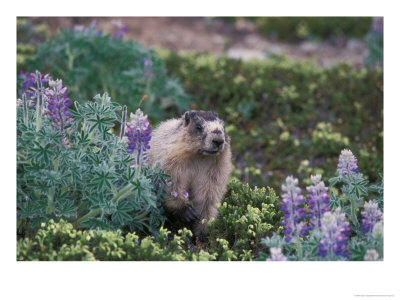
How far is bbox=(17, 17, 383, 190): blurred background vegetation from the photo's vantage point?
Answer: 24.4 feet

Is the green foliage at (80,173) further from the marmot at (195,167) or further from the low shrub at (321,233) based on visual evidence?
the low shrub at (321,233)

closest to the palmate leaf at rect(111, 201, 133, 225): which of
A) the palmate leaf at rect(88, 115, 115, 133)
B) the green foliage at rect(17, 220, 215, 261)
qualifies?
the green foliage at rect(17, 220, 215, 261)

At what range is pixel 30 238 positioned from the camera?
13.1ft

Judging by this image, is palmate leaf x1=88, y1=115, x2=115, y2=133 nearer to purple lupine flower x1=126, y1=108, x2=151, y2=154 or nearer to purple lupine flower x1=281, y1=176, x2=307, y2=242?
purple lupine flower x1=126, y1=108, x2=151, y2=154

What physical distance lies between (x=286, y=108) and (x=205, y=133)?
172 inches

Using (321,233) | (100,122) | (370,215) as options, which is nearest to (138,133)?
(100,122)

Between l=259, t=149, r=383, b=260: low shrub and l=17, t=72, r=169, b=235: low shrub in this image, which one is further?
l=17, t=72, r=169, b=235: low shrub

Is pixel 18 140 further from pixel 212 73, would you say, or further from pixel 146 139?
pixel 212 73

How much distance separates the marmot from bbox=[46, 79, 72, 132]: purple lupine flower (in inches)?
39.9

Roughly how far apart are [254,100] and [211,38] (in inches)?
191

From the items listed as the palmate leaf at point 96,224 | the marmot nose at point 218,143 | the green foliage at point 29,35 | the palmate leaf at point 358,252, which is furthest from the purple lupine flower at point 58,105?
the green foliage at point 29,35

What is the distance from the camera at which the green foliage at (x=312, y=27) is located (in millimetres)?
13273

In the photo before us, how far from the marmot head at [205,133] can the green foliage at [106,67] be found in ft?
8.90

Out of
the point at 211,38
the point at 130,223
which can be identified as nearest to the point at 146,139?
the point at 130,223
